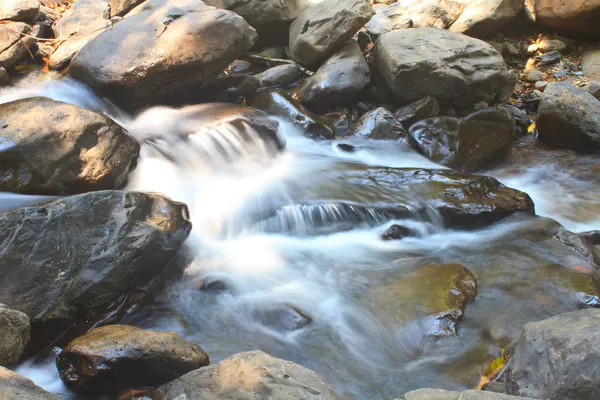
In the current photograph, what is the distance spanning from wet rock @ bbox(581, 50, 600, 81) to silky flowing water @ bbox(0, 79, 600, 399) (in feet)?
7.43

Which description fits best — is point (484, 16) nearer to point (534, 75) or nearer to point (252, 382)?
point (534, 75)

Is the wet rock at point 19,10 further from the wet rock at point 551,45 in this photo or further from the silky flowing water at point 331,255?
the wet rock at point 551,45

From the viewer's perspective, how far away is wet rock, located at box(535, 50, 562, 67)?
8.60m

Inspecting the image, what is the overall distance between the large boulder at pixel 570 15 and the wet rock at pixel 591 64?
1.44 feet

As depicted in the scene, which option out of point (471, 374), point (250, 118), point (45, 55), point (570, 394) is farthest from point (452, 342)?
point (45, 55)

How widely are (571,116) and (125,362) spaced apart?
639cm

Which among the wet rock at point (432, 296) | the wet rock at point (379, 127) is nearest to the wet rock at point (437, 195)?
the wet rock at point (432, 296)

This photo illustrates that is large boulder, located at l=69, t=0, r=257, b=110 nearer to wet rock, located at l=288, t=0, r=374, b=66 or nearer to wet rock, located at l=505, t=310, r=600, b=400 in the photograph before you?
wet rock, located at l=288, t=0, r=374, b=66

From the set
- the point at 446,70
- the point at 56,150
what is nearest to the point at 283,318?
the point at 56,150

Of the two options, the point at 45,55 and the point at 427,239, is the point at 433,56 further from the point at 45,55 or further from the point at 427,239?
the point at 45,55

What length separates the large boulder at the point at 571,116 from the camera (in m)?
6.63

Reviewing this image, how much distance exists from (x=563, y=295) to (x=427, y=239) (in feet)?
4.44

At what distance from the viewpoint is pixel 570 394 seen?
2254mm

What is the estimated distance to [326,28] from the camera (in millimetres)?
7641
